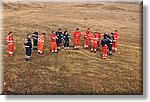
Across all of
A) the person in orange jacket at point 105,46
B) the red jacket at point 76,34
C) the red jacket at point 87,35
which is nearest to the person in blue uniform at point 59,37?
the red jacket at point 76,34

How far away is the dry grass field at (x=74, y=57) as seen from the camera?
8.40ft

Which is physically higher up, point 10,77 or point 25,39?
point 25,39

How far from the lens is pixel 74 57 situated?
2.61m

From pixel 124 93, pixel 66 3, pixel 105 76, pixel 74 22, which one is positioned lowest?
pixel 124 93

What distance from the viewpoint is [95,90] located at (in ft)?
8.41

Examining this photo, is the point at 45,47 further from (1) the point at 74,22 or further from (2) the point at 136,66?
(2) the point at 136,66

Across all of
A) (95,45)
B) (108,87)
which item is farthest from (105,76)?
(95,45)

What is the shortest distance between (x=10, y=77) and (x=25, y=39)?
400mm

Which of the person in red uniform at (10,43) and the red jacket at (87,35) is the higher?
the red jacket at (87,35)

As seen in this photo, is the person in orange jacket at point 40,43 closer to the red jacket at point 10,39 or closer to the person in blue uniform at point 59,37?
the person in blue uniform at point 59,37

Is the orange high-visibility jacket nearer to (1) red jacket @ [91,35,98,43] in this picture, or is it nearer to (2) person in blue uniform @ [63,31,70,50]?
(1) red jacket @ [91,35,98,43]

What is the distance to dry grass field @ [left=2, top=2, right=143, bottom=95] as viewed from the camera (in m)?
2.56

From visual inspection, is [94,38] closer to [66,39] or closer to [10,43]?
[66,39]

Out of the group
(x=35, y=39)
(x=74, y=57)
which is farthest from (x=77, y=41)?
(x=35, y=39)
